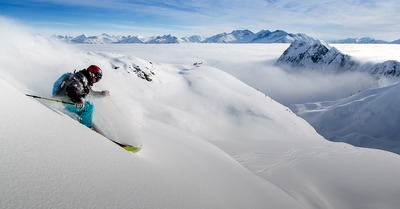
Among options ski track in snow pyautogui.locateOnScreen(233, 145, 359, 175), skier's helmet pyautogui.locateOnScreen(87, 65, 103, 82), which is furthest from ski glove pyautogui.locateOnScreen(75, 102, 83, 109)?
ski track in snow pyautogui.locateOnScreen(233, 145, 359, 175)

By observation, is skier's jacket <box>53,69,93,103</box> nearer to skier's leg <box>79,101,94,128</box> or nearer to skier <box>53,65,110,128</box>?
skier <box>53,65,110,128</box>

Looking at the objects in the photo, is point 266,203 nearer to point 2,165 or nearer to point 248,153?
point 2,165

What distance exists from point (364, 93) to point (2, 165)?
499ft

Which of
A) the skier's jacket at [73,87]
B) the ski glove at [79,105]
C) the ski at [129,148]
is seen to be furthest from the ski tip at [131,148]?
the skier's jacket at [73,87]

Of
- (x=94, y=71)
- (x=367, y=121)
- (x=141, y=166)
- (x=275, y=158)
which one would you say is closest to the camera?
(x=141, y=166)

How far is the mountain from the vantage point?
9650 cm

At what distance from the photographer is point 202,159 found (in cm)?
862

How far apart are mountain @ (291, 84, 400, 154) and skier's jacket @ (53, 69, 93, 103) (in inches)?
4066

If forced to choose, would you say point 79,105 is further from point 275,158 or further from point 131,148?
point 275,158

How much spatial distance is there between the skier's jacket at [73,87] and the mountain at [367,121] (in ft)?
339

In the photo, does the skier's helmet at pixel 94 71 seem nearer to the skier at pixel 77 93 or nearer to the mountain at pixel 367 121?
the skier at pixel 77 93

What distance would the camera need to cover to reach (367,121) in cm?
10988

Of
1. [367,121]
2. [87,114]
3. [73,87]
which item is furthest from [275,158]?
[367,121]

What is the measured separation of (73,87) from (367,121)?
123172 millimetres
